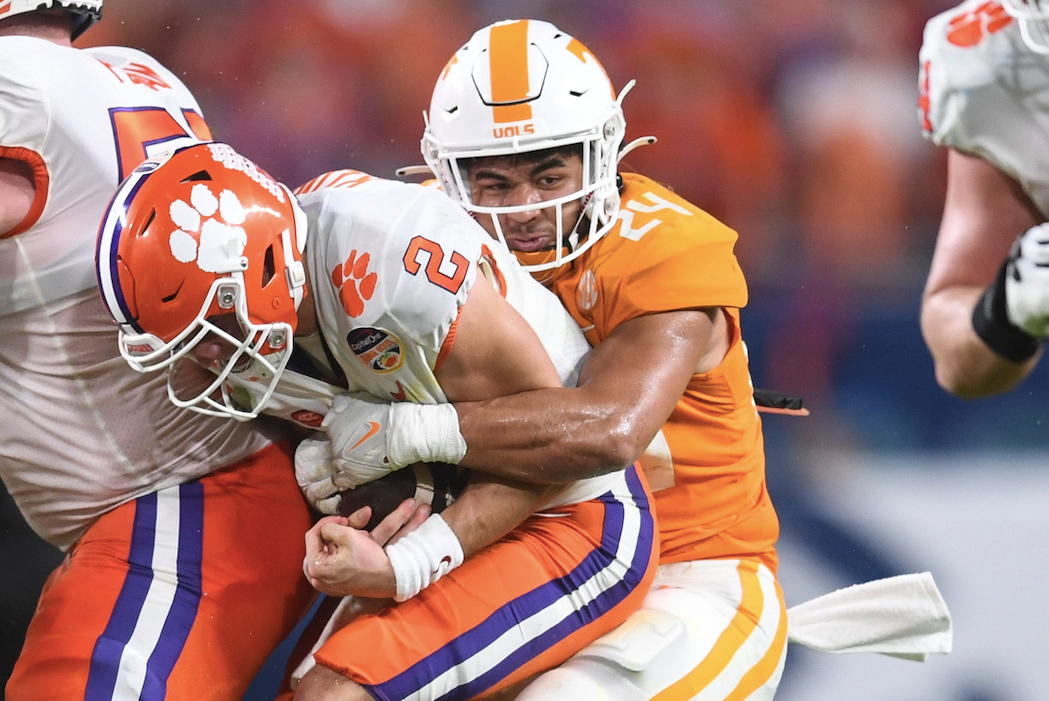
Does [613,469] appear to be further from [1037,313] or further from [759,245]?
[759,245]

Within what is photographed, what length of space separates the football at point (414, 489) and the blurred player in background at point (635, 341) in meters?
0.07

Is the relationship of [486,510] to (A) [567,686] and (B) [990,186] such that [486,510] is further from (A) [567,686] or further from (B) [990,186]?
(B) [990,186]

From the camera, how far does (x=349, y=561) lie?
1.57 metres

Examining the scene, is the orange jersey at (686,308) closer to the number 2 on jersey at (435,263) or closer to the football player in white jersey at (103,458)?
the number 2 on jersey at (435,263)

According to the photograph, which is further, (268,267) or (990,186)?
(990,186)

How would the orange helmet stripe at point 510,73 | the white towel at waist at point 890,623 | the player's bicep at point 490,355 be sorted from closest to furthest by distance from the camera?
the player's bicep at point 490,355
the orange helmet stripe at point 510,73
the white towel at waist at point 890,623

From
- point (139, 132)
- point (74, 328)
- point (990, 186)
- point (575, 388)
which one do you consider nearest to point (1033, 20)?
point (990, 186)

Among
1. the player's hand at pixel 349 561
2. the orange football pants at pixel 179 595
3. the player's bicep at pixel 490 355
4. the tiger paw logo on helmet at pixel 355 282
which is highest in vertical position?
the tiger paw logo on helmet at pixel 355 282

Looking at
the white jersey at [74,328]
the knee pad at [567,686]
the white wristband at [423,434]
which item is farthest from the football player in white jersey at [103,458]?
the knee pad at [567,686]

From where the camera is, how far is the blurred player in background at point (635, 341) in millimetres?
1715

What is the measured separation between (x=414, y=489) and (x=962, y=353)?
105 cm

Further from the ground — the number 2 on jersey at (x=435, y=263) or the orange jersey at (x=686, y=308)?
the number 2 on jersey at (x=435, y=263)

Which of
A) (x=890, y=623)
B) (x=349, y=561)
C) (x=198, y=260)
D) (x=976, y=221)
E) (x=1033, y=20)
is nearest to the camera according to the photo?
(x=198, y=260)

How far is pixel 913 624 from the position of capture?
208 cm
